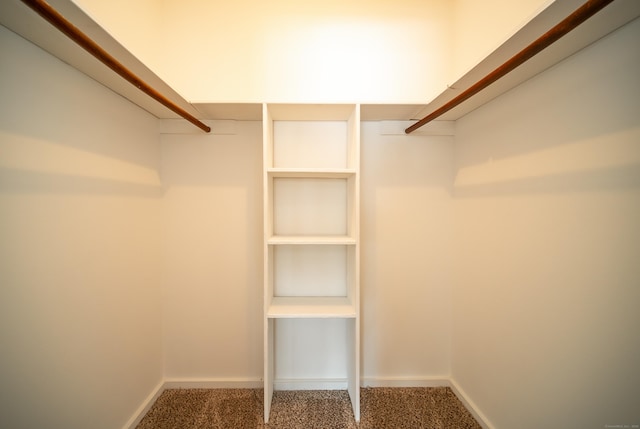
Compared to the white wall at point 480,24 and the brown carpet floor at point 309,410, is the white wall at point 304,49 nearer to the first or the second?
the white wall at point 480,24

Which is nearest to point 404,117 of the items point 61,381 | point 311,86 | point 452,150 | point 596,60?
point 452,150

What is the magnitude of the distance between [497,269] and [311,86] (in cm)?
174

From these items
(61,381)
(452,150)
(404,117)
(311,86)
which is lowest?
(61,381)

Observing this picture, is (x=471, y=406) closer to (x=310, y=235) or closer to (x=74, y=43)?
(x=310, y=235)

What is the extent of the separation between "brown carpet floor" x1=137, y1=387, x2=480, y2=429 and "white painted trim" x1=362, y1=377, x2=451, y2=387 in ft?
0.10

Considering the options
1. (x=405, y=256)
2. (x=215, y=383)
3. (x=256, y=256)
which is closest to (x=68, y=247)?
(x=256, y=256)

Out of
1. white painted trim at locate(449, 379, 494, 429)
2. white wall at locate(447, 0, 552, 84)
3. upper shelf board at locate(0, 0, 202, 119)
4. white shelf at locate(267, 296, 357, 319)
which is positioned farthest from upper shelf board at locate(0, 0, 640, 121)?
white painted trim at locate(449, 379, 494, 429)

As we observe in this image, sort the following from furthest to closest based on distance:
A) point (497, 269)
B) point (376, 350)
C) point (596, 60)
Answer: point (376, 350), point (497, 269), point (596, 60)

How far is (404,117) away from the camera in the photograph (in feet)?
5.69

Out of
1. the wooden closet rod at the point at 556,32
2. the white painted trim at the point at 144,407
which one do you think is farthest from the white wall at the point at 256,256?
the wooden closet rod at the point at 556,32

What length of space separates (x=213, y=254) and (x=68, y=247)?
81cm

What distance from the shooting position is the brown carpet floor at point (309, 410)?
1.51m

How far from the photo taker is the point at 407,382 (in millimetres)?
1836

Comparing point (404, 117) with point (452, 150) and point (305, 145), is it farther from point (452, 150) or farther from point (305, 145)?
point (305, 145)
